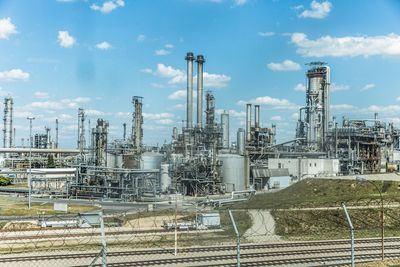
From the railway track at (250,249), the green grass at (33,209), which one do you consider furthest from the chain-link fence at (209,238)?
the green grass at (33,209)

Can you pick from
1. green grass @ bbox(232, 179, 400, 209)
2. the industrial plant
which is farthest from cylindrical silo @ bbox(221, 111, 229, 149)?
green grass @ bbox(232, 179, 400, 209)

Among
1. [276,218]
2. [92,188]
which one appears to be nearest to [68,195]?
[92,188]

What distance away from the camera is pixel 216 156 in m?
65.1

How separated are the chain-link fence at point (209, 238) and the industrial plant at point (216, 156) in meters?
21.4

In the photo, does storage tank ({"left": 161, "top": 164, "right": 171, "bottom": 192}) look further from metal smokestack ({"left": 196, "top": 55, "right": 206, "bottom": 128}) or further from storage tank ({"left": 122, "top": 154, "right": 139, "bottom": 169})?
metal smokestack ({"left": 196, "top": 55, "right": 206, "bottom": 128})

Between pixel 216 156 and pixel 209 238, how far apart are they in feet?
122

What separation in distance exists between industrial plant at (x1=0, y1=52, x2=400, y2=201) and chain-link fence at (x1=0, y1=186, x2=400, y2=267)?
21.4m

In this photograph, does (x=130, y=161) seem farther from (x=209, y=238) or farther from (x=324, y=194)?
(x=209, y=238)

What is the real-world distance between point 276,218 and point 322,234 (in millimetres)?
4198

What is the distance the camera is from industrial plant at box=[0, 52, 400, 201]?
6294 centimetres

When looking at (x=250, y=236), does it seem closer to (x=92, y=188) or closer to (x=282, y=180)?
(x=92, y=188)

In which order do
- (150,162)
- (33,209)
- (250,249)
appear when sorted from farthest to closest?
1. (150,162)
2. (33,209)
3. (250,249)

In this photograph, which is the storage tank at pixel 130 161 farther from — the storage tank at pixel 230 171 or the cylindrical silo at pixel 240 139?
the cylindrical silo at pixel 240 139

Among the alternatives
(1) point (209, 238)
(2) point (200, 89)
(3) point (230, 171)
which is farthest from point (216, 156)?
(1) point (209, 238)
